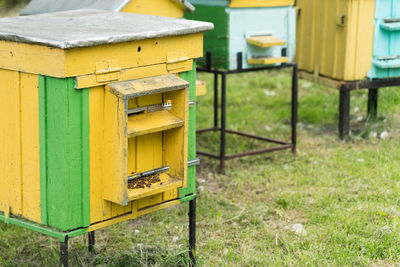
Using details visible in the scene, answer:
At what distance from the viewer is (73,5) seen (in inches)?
192

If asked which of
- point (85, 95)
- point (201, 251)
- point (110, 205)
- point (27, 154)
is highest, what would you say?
point (85, 95)

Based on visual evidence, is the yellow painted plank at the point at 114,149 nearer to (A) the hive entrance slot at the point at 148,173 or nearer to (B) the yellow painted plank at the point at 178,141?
(A) the hive entrance slot at the point at 148,173

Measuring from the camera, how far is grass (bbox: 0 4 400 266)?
4.21m

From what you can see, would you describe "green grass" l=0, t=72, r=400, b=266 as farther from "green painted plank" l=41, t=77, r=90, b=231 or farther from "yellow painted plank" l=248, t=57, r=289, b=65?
"yellow painted plank" l=248, t=57, r=289, b=65

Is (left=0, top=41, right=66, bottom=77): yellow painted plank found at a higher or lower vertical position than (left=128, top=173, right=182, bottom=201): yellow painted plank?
higher

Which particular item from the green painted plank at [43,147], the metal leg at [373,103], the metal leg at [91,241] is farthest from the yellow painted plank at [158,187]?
the metal leg at [373,103]

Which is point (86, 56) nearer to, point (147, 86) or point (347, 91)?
point (147, 86)

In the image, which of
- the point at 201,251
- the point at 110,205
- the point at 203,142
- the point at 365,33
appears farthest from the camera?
the point at 203,142

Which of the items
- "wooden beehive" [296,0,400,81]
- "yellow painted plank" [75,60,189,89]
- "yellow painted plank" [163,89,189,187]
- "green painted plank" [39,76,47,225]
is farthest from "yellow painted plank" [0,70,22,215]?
"wooden beehive" [296,0,400,81]

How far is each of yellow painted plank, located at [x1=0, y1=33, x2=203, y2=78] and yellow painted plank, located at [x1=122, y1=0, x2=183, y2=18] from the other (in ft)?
4.34

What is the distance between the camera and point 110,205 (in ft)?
11.3

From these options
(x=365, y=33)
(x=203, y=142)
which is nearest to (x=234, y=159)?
(x=203, y=142)

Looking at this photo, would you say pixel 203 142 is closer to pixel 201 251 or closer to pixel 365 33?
pixel 365 33

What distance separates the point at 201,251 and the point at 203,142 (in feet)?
8.17
